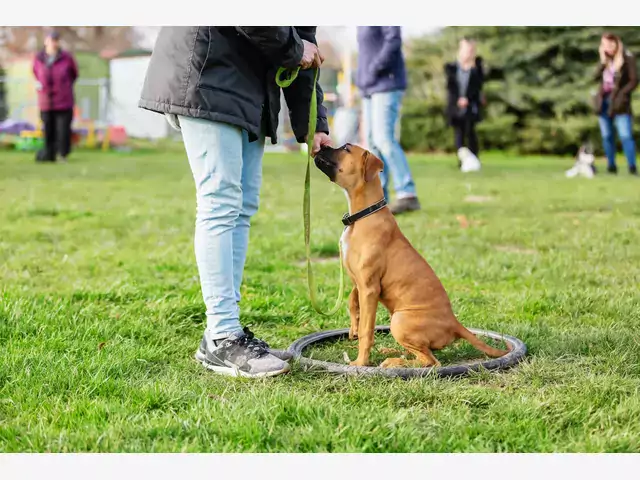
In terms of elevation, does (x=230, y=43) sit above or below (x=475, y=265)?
above

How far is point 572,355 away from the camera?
13.0 ft

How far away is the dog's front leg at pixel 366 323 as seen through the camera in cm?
377

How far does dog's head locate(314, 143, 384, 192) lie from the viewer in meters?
3.92

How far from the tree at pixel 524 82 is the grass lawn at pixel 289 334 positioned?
16422 millimetres

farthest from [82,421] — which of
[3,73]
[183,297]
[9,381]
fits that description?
[3,73]

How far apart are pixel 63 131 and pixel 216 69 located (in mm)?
13622

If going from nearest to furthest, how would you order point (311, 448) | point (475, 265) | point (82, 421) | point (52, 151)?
point (311, 448)
point (82, 421)
point (475, 265)
point (52, 151)

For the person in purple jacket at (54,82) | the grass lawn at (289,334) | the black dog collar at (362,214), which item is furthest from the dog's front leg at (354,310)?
the person in purple jacket at (54,82)

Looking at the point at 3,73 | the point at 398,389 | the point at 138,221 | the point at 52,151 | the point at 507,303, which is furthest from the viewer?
the point at 3,73

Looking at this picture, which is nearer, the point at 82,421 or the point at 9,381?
the point at 82,421

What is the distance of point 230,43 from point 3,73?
2562cm

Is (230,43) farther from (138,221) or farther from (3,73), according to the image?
(3,73)

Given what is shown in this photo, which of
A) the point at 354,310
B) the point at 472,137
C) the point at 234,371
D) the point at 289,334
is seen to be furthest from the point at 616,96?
the point at 234,371

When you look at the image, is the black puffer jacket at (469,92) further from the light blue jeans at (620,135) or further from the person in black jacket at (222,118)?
the person in black jacket at (222,118)
